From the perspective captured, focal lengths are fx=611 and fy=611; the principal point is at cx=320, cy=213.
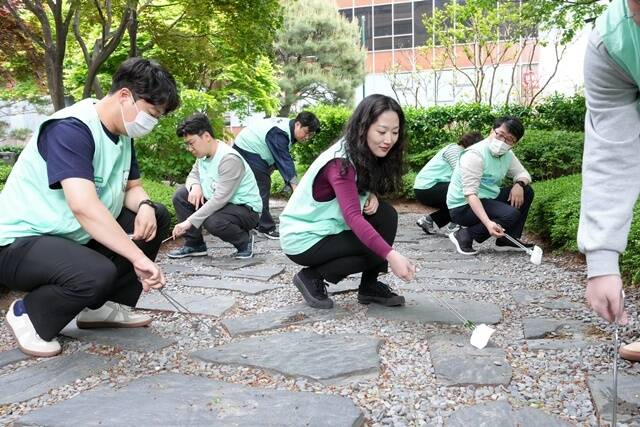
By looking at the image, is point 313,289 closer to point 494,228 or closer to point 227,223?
point 227,223

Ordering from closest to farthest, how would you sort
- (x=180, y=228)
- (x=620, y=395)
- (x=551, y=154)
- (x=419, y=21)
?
(x=620, y=395), (x=180, y=228), (x=551, y=154), (x=419, y=21)

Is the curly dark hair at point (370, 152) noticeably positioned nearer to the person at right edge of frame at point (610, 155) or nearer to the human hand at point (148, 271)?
the human hand at point (148, 271)

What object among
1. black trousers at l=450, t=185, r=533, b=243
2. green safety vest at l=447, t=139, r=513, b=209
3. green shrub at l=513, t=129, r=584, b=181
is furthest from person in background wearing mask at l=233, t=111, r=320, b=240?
green shrub at l=513, t=129, r=584, b=181

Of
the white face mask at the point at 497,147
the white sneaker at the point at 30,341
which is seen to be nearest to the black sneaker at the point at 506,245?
the white face mask at the point at 497,147

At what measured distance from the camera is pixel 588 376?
235cm

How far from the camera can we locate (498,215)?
5.36 meters

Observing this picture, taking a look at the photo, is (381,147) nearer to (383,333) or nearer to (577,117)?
(383,333)

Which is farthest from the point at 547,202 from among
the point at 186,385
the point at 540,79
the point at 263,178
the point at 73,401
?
the point at 540,79

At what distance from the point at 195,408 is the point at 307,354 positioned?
26.2 inches

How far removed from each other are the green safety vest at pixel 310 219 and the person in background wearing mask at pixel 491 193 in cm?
212

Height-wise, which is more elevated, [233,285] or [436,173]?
[436,173]

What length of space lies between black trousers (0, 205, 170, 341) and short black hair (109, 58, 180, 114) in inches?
28.0

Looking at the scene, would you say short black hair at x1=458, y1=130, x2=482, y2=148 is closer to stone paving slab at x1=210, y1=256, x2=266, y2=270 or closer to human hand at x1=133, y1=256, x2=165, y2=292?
stone paving slab at x1=210, y1=256, x2=266, y2=270

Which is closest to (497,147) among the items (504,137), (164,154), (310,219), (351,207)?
(504,137)
